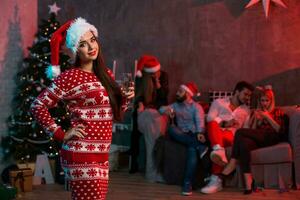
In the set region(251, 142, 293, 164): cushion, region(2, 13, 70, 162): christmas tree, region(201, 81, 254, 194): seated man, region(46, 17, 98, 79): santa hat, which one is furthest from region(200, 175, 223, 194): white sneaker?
region(46, 17, 98, 79): santa hat

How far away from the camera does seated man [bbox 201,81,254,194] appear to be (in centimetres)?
526

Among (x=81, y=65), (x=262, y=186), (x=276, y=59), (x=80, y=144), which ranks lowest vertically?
(x=262, y=186)

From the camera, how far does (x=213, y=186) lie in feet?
16.8

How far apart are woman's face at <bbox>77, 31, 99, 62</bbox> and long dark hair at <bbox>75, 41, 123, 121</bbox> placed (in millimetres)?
36

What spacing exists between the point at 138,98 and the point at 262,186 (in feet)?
5.77

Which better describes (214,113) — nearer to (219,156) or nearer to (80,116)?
(219,156)

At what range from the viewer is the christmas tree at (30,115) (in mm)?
5477

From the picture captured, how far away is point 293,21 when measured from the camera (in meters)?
6.26

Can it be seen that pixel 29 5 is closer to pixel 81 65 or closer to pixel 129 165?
pixel 129 165

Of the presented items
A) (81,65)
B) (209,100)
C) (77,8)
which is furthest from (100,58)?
(77,8)

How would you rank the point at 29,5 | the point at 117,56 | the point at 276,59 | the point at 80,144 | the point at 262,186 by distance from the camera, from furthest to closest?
the point at 117,56 → the point at 276,59 → the point at 29,5 → the point at 262,186 → the point at 80,144

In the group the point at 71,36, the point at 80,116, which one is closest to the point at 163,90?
the point at 71,36

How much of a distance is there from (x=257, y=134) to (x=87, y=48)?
309 cm

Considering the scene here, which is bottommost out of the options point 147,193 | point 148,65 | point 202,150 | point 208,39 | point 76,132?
point 147,193
